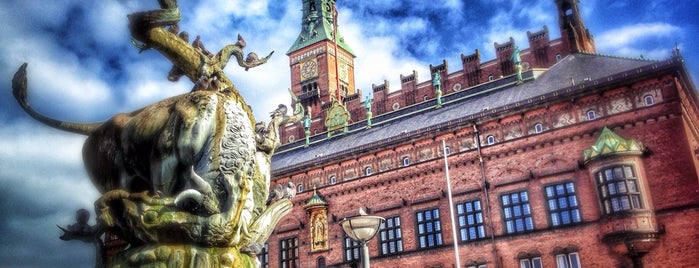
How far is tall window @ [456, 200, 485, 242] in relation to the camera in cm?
2983

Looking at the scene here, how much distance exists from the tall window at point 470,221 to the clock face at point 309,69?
29.8 metres

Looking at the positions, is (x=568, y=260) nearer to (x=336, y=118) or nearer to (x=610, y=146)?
(x=610, y=146)

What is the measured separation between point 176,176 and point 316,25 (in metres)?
57.8

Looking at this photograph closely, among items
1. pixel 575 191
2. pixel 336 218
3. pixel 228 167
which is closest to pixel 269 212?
pixel 228 167

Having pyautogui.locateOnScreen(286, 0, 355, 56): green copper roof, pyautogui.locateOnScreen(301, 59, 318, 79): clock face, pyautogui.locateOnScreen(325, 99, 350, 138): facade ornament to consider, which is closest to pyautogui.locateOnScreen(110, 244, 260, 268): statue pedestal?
pyautogui.locateOnScreen(325, 99, 350, 138): facade ornament

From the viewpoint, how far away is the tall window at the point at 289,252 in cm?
3622

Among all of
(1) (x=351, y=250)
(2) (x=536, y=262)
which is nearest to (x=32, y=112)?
(2) (x=536, y=262)

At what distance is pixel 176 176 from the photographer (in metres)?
5.03

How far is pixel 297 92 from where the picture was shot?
5722 centimetres

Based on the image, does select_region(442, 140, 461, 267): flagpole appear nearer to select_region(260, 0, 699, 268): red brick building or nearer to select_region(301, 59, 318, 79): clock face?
select_region(260, 0, 699, 268): red brick building

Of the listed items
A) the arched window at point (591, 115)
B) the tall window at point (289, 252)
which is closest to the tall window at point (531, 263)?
the arched window at point (591, 115)

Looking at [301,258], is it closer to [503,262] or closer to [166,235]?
[503,262]

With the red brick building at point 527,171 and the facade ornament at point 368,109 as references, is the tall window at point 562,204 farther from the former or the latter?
the facade ornament at point 368,109

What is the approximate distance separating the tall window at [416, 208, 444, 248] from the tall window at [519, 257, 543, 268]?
14.4 ft
